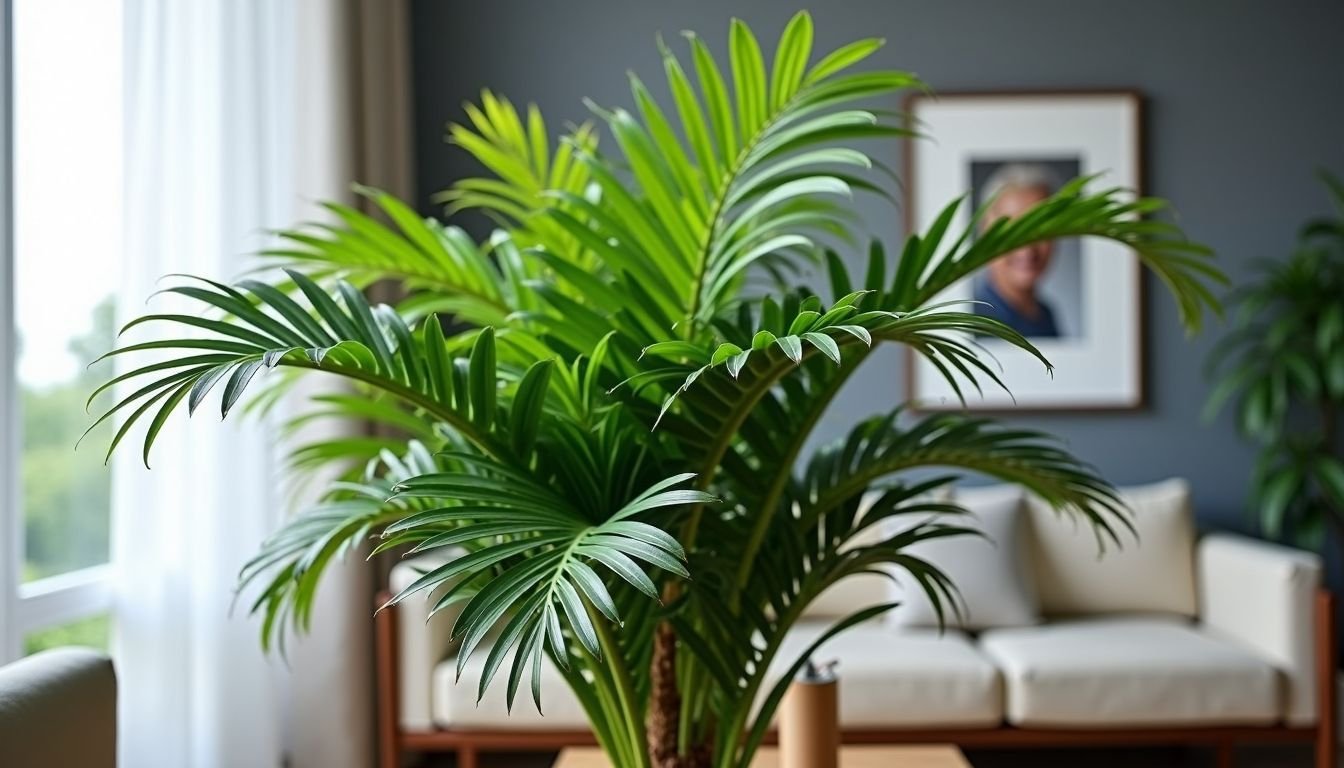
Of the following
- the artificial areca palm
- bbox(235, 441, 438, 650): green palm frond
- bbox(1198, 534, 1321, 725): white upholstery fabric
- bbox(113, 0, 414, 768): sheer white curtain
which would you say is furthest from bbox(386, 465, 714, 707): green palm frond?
bbox(1198, 534, 1321, 725): white upholstery fabric

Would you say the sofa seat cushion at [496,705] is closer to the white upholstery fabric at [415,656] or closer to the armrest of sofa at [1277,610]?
the white upholstery fabric at [415,656]

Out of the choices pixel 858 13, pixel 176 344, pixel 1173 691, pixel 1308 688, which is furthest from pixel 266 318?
pixel 858 13

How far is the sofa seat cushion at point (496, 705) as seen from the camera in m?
2.93

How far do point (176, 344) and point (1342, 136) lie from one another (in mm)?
3947

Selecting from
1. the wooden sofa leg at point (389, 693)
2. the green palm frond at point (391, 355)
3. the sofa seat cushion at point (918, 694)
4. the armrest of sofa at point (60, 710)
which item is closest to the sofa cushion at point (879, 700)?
the sofa seat cushion at point (918, 694)

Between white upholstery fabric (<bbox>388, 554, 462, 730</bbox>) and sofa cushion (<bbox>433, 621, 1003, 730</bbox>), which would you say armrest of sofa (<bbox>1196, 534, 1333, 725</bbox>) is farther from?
white upholstery fabric (<bbox>388, 554, 462, 730</bbox>)

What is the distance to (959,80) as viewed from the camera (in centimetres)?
399

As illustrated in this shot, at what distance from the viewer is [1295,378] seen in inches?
147

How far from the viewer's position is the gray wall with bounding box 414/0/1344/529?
→ 3.99 meters

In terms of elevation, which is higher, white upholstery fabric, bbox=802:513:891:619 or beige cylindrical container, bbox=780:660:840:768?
beige cylindrical container, bbox=780:660:840:768

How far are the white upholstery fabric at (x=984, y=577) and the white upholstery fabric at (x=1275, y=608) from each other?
19.9 inches

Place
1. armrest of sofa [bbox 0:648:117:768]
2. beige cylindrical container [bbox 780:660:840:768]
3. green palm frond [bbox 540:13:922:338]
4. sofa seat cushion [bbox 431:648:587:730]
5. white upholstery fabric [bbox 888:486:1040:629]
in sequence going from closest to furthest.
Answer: armrest of sofa [bbox 0:648:117:768] < green palm frond [bbox 540:13:922:338] < beige cylindrical container [bbox 780:660:840:768] < sofa seat cushion [bbox 431:648:587:730] < white upholstery fabric [bbox 888:486:1040:629]

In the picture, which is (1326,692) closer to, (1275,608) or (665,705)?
(1275,608)

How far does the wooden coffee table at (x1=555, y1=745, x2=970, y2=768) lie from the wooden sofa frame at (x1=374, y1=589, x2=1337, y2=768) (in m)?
0.69
